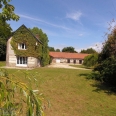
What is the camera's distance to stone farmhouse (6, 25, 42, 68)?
32219 mm

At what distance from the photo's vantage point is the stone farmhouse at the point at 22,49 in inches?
1268

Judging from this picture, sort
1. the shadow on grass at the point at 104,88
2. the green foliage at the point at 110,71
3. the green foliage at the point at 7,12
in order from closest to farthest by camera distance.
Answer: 1. the green foliage at the point at 7,12
2. the shadow on grass at the point at 104,88
3. the green foliage at the point at 110,71

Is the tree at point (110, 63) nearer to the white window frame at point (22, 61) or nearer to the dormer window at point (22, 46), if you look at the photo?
the white window frame at point (22, 61)

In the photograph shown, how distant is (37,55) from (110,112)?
26023 millimetres

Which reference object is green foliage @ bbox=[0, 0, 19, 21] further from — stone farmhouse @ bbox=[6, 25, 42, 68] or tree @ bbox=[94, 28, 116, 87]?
stone farmhouse @ bbox=[6, 25, 42, 68]

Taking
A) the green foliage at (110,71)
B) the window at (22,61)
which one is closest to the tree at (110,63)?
the green foliage at (110,71)

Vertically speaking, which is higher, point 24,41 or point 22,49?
point 24,41

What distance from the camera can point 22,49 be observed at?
107 feet

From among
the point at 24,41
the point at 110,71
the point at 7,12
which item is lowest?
the point at 110,71

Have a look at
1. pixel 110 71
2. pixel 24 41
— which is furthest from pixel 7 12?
pixel 24 41

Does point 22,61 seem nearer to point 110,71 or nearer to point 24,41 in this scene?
point 24,41

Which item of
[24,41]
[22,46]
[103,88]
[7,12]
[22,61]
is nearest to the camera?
[7,12]

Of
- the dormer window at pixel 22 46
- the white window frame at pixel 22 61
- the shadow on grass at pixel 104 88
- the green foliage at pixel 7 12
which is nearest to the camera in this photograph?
the green foliage at pixel 7 12

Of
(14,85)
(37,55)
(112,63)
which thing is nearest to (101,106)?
(112,63)
